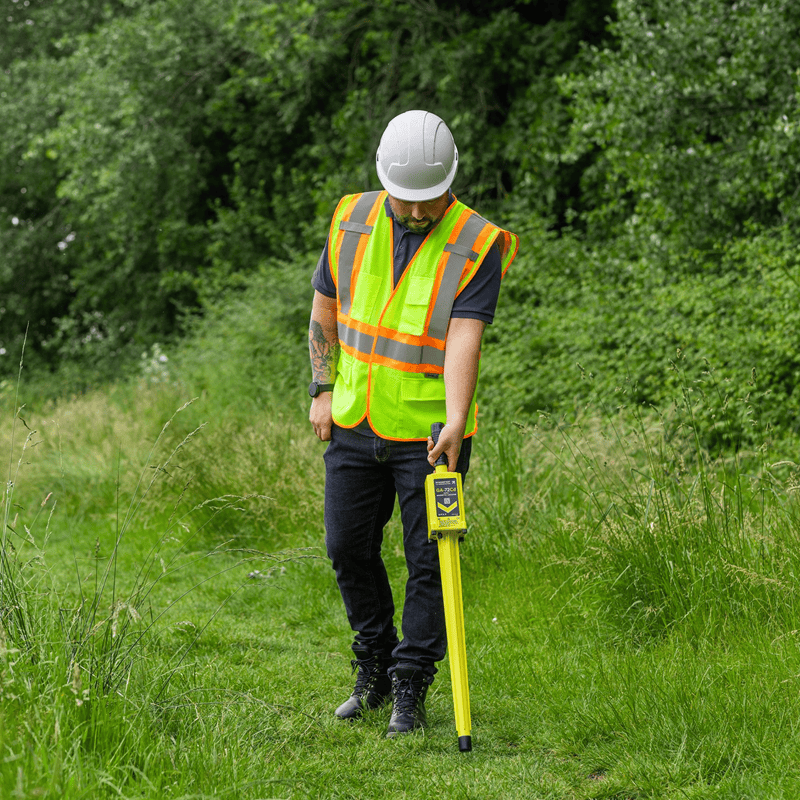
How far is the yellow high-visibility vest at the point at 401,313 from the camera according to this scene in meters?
3.22

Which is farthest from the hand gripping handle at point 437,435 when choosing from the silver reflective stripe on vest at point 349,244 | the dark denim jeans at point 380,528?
the silver reflective stripe on vest at point 349,244

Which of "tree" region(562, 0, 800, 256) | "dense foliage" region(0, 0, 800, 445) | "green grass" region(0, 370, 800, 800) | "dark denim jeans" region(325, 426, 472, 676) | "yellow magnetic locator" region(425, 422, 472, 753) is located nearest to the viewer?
"green grass" region(0, 370, 800, 800)

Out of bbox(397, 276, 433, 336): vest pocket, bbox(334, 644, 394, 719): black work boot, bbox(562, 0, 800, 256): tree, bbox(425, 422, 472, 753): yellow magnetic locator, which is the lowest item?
bbox(334, 644, 394, 719): black work boot

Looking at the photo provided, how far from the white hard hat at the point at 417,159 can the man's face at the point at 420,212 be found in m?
0.05

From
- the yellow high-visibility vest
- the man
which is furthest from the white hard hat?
the yellow high-visibility vest

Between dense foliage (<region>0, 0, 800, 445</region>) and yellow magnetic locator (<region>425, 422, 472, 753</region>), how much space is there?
1297 millimetres

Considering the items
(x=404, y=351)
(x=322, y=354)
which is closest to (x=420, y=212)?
(x=404, y=351)

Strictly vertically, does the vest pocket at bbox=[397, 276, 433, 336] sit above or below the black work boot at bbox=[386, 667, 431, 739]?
above

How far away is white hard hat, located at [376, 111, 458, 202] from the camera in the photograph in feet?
10.3

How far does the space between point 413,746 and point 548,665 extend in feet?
2.59

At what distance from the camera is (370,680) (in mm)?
3572

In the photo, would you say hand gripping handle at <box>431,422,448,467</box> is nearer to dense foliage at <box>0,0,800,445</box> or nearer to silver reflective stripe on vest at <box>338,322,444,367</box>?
silver reflective stripe on vest at <box>338,322,444,367</box>

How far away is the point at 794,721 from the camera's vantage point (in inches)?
117

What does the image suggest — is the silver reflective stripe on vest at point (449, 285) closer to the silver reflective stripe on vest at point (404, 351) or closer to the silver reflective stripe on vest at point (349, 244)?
the silver reflective stripe on vest at point (404, 351)
